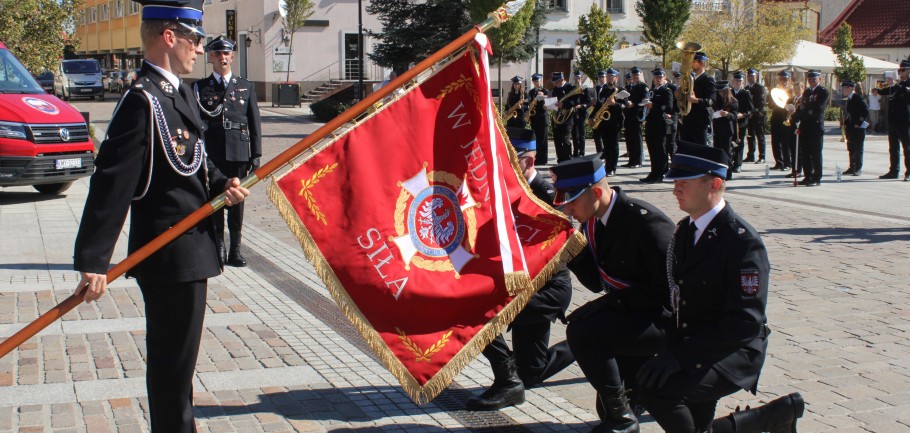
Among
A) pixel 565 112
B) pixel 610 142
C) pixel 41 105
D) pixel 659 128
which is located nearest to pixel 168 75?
pixel 41 105

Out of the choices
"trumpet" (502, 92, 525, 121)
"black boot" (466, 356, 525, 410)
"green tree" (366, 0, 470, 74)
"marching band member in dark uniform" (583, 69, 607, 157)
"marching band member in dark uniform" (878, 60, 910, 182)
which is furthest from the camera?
"green tree" (366, 0, 470, 74)

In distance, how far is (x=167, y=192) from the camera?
4027mm

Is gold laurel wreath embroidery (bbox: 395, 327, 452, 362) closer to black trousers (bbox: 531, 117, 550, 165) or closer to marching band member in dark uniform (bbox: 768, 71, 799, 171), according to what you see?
marching band member in dark uniform (bbox: 768, 71, 799, 171)

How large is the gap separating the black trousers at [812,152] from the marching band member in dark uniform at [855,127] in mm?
1902

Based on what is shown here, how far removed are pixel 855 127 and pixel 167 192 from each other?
16.9 meters

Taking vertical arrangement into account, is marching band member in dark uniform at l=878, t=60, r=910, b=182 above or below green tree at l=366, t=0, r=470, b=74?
below

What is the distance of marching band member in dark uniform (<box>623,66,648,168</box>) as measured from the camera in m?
19.2

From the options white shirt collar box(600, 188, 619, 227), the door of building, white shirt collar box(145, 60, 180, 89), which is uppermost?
the door of building

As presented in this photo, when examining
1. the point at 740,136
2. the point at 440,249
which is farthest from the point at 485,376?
the point at 740,136

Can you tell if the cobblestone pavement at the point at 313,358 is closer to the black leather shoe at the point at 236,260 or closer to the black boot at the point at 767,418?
the black leather shoe at the point at 236,260

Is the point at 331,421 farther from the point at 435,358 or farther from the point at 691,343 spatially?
the point at 691,343

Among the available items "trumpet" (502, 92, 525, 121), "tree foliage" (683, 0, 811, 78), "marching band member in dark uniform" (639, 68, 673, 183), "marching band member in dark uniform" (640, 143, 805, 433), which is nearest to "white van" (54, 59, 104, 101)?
"tree foliage" (683, 0, 811, 78)

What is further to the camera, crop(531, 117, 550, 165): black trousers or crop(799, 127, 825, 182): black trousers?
crop(531, 117, 550, 165): black trousers

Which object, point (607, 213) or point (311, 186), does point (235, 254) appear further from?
→ point (607, 213)
